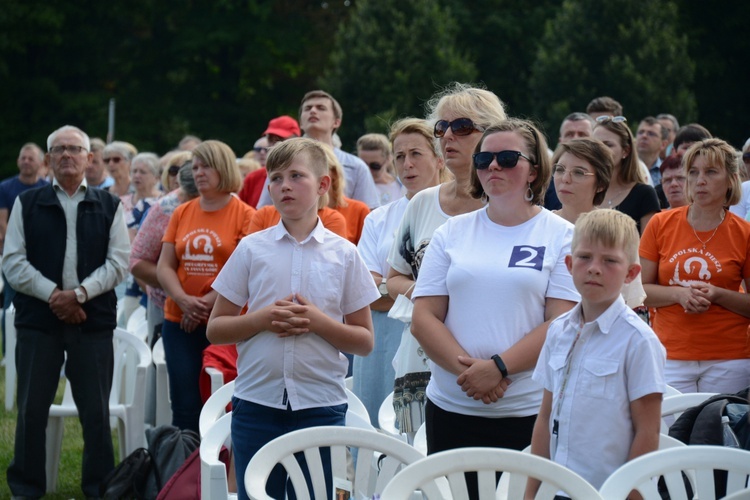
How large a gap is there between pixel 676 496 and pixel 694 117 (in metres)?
23.4

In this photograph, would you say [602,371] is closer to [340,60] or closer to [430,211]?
[430,211]

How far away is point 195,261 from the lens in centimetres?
645

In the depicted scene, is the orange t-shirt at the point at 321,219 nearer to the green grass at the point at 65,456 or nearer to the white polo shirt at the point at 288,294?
→ the white polo shirt at the point at 288,294

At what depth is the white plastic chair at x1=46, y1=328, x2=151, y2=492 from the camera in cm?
654

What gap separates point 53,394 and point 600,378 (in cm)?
410

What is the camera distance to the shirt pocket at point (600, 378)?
310cm

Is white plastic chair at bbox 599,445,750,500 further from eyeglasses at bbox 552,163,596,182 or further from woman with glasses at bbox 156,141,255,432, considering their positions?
woman with glasses at bbox 156,141,255,432

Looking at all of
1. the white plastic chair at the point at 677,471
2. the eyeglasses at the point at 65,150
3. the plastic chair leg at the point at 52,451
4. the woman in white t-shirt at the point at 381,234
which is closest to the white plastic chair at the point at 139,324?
the plastic chair leg at the point at 52,451

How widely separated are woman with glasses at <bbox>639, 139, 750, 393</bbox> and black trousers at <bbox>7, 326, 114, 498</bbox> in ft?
10.7

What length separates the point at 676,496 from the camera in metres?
3.10

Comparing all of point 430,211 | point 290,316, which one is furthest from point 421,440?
point 430,211

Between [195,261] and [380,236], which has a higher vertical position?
[380,236]

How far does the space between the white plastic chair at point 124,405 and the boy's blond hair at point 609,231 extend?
4007mm

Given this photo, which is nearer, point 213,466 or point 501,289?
point 501,289
